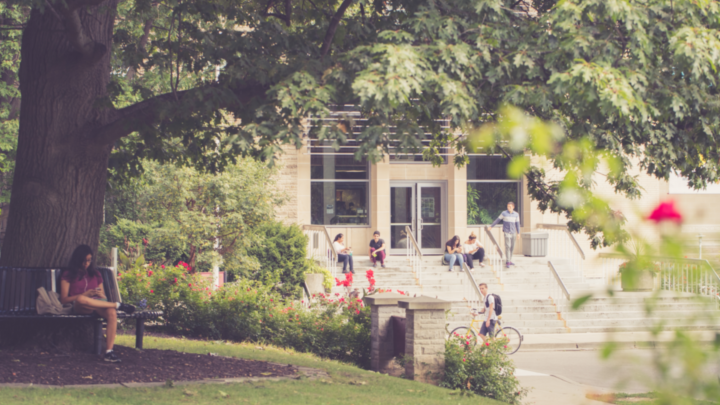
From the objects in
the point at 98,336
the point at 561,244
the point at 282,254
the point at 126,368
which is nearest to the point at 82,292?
the point at 98,336

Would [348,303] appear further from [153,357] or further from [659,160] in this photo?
→ [659,160]

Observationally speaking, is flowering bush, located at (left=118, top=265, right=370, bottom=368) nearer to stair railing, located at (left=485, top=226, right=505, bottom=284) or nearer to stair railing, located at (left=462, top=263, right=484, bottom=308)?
stair railing, located at (left=462, top=263, right=484, bottom=308)

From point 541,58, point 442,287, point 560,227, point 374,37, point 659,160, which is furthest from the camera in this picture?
point 560,227

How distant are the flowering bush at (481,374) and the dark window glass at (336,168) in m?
14.6

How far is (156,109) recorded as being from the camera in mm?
7148

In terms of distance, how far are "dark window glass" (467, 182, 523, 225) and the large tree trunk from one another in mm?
16902

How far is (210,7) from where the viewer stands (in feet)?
25.7

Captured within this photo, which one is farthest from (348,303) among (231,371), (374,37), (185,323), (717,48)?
(717,48)

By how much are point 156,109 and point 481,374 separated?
519 centimetres

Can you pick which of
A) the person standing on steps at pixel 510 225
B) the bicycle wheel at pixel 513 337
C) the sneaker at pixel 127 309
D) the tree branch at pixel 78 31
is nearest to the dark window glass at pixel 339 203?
the person standing on steps at pixel 510 225

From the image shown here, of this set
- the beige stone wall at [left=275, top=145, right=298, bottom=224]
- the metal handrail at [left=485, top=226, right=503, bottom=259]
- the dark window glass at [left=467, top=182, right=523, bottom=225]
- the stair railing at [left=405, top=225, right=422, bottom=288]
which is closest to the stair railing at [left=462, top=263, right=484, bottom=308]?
the stair railing at [left=405, top=225, right=422, bottom=288]

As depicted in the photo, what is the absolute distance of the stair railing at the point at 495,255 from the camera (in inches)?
783

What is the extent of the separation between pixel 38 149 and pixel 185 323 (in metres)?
4.66

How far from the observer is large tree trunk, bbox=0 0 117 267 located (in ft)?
25.4
